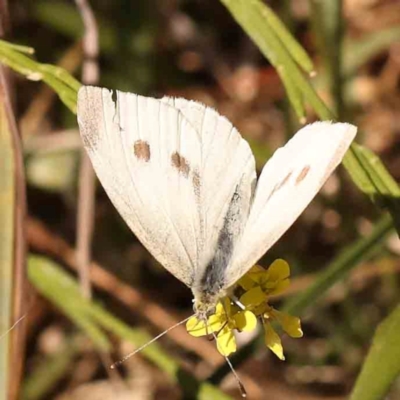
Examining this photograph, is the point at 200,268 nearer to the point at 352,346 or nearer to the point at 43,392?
the point at 352,346

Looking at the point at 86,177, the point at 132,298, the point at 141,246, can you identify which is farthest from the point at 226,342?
the point at 141,246

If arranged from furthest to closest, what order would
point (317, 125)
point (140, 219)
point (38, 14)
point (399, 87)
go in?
point (399, 87) < point (38, 14) < point (140, 219) < point (317, 125)

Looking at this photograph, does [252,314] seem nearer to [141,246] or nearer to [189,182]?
[189,182]

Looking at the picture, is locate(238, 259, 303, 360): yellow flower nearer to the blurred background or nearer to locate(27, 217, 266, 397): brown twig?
the blurred background

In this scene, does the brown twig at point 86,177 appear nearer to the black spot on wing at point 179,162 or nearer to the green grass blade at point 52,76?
the green grass blade at point 52,76

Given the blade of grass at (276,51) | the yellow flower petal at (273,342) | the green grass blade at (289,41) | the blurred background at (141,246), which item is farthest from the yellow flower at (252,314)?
the blurred background at (141,246)

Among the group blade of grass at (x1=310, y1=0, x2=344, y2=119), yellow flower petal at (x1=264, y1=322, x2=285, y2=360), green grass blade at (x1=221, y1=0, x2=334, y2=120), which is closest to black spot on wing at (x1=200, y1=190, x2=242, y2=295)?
Answer: yellow flower petal at (x1=264, y1=322, x2=285, y2=360)

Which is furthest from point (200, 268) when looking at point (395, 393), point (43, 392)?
point (43, 392)
